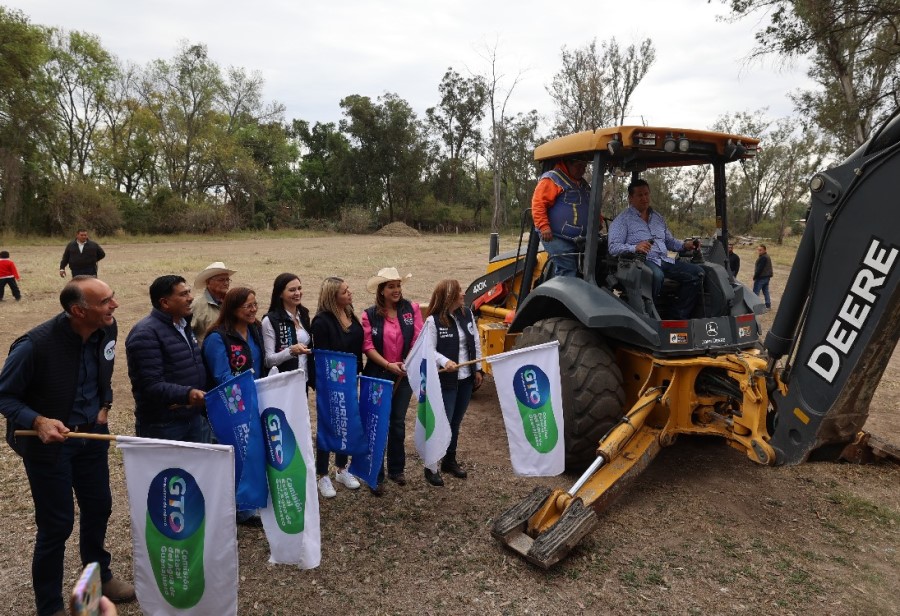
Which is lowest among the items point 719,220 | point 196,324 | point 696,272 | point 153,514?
point 153,514

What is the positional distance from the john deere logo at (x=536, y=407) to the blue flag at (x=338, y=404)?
1.08 meters

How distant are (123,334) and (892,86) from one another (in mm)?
19231

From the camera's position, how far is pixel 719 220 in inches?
199

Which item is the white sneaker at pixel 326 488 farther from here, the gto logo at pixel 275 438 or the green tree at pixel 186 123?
the green tree at pixel 186 123

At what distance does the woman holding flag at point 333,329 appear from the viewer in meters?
4.11

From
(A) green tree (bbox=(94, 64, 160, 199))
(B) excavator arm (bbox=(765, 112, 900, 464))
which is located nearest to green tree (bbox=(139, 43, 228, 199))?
(A) green tree (bbox=(94, 64, 160, 199))

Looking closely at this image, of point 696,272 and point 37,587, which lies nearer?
point 37,587

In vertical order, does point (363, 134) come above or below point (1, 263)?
above

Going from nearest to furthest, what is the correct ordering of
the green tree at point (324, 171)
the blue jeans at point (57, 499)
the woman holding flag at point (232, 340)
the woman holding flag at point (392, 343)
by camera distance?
the blue jeans at point (57, 499) → the woman holding flag at point (232, 340) → the woman holding flag at point (392, 343) → the green tree at point (324, 171)

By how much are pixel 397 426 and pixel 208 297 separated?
5.33 ft

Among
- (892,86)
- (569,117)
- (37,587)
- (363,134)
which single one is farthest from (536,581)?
(363,134)

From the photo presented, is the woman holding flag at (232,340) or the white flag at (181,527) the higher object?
the woman holding flag at (232,340)

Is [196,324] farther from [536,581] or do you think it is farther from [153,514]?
[536,581]

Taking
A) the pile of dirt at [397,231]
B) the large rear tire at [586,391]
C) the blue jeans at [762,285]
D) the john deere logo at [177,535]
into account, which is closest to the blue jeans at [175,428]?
the john deere logo at [177,535]
